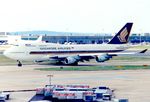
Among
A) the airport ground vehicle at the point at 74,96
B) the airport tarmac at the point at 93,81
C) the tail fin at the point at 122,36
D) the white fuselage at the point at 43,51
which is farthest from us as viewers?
Result: the tail fin at the point at 122,36

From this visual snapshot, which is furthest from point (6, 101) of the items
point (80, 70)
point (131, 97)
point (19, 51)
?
point (19, 51)

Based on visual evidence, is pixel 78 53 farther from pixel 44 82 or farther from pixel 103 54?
pixel 44 82

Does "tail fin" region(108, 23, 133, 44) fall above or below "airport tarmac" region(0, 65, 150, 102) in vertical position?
above

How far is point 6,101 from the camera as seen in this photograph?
4162 centimetres

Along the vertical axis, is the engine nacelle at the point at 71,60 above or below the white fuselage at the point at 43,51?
Answer: below

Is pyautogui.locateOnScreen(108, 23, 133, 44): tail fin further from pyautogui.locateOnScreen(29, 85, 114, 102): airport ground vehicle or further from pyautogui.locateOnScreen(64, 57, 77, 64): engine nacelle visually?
pyautogui.locateOnScreen(29, 85, 114, 102): airport ground vehicle

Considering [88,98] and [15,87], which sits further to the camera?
[15,87]

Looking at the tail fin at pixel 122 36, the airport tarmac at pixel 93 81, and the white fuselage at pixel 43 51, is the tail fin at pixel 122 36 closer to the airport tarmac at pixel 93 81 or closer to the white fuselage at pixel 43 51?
the white fuselage at pixel 43 51

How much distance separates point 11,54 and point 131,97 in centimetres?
5012

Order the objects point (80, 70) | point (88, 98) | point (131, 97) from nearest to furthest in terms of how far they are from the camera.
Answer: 1. point (88, 98)
2. point (131, 97)
3. point (80, 70)

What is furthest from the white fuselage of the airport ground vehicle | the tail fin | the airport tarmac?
the airport ground vehicle

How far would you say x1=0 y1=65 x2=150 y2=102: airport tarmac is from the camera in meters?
45.6

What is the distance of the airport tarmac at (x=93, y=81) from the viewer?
45.6m

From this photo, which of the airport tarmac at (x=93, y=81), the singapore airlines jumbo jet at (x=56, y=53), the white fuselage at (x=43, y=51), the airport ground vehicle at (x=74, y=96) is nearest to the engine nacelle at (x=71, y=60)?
the singapore airlines jumbo jet at (x=56, y=53)
